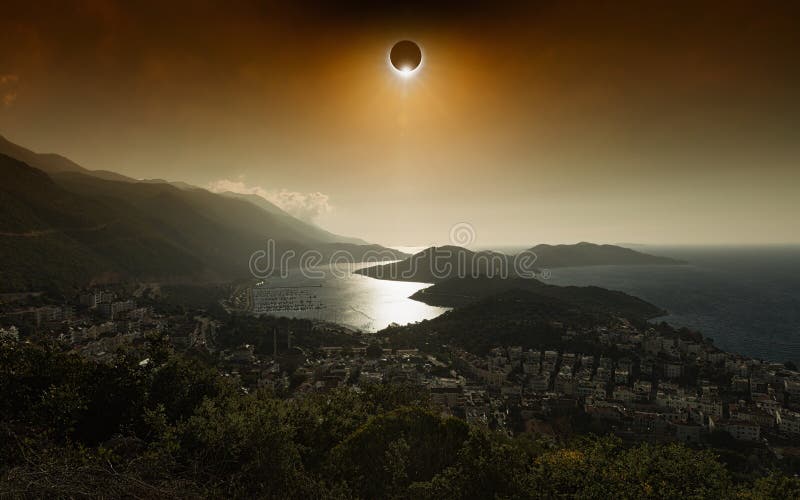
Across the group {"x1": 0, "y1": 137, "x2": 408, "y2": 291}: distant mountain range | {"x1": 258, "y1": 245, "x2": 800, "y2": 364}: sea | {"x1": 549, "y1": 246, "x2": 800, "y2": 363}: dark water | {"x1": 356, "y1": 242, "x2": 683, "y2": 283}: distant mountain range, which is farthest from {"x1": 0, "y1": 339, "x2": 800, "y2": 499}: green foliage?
{"x1": 356, "y1": 242, "x2": 683, "y2": 283}: distant mountain range

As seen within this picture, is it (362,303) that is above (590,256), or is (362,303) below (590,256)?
below

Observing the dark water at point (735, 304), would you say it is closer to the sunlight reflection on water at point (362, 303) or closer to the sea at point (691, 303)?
the sea at point (691, 303)

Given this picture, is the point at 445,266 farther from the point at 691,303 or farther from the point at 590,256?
the point at 590,256

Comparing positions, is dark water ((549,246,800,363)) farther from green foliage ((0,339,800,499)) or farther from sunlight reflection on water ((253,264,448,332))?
green foliage ((0,339,800,499))

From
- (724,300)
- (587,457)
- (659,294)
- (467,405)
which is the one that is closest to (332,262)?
(659,294)

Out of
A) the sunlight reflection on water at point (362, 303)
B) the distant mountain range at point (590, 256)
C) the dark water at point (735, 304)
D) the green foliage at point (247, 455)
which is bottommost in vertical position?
the sunlight reflection on water at point (362, 303)

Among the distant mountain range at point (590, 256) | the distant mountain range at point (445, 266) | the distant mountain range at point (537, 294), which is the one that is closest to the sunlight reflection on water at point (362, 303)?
the distant mountain range at point (537, 294)

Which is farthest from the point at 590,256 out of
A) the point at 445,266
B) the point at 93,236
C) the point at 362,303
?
the point at 93,236
